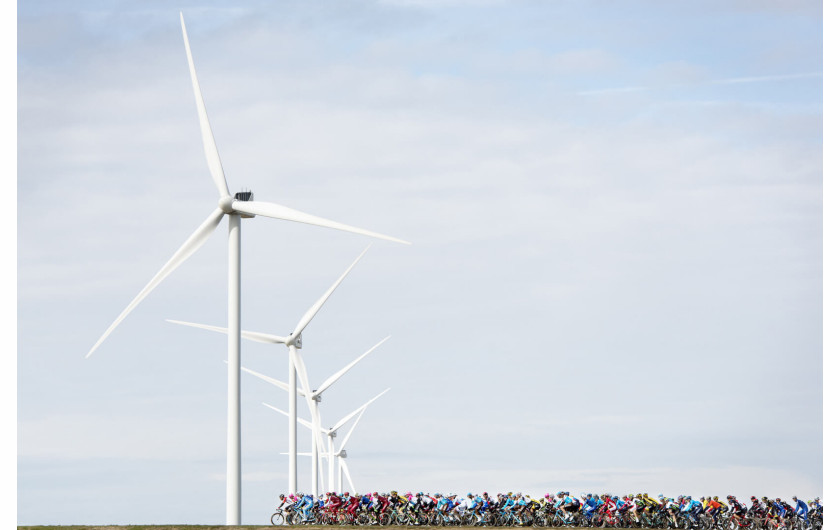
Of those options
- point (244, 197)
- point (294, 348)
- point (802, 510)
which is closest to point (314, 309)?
point (294, 348)

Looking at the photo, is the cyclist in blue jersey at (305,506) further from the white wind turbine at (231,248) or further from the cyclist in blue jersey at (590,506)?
the cyclist in blue jersey at (590,506)

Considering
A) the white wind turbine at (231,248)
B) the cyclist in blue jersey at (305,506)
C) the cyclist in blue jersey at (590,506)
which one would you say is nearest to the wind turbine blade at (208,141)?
the white wind turbine at (231,248)

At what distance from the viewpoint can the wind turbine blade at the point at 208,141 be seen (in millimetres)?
55125

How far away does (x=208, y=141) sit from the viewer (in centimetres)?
5647

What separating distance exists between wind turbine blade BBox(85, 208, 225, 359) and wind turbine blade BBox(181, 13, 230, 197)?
4.55ft

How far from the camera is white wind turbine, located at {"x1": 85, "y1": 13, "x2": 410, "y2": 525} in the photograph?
166 feet

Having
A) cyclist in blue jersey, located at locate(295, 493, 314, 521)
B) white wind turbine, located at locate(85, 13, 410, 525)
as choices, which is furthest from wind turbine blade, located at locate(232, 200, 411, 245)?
cyclist in blue jersey, located at locate(295, 493, 314, 521)

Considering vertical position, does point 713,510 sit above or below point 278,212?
below

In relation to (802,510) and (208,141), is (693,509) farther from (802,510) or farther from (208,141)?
(208,141)

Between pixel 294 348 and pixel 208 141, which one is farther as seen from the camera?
pixel 294 348

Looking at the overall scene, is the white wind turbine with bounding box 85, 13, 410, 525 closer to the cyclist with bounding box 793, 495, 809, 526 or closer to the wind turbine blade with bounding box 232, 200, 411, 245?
the wind turbine blade with bounding box 232, 200, 411, 245

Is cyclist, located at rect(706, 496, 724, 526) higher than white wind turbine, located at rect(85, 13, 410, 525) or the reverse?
the reverse

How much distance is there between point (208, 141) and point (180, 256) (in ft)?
21.2
